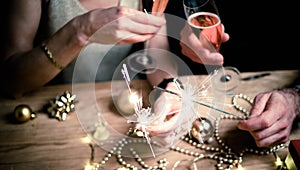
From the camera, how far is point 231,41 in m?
1.95

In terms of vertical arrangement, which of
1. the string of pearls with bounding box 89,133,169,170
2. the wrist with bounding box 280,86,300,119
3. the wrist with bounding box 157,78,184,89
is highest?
the wrist with bounding box 157,78,184,89

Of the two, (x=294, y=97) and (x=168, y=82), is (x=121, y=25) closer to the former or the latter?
(x=168, y=82)

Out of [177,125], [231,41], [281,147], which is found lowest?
[231,41]

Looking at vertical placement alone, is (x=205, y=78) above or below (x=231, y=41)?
above

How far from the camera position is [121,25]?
95 cm

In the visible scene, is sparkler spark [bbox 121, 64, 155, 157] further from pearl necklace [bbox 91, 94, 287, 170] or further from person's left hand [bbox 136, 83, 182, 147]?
pearl necklace [bbox 91, 94, 287, 170]

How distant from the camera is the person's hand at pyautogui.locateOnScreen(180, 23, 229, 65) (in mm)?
1054

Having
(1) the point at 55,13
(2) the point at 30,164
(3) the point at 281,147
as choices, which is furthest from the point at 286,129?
(1) the point at 55,13

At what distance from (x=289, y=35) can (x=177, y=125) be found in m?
1.21

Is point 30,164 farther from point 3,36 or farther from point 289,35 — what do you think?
point 289,35

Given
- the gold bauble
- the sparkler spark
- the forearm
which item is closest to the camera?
the sparkler spark

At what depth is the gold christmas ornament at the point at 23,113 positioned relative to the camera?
106 centimetres

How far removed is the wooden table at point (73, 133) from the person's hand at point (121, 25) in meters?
0.14

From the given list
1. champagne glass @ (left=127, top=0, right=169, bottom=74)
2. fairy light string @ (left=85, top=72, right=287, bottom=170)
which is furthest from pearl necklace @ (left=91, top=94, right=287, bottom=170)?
champagne glass @ (left=127, top=0, right=169, bottom=74)
